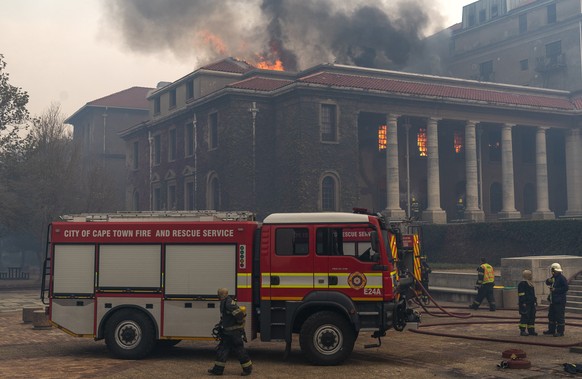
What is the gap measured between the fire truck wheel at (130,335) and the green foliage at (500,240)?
23526 millimetres

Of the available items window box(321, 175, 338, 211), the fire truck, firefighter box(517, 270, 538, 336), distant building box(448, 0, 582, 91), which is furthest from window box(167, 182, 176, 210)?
firefighter box(517, 270, 538, 336)

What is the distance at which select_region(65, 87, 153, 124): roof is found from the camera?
253 ft

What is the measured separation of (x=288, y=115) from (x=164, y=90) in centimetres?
1635

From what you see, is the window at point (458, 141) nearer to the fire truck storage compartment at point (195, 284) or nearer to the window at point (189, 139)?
the window at point (189, 139)

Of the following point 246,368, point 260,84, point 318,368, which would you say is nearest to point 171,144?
point 260,84

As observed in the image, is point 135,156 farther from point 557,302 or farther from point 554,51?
point 557,302

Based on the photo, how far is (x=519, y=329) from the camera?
55.0 ft

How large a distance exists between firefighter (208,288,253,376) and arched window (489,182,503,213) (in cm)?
4943

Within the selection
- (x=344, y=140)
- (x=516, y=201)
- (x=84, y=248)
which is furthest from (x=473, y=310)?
(x=516, y=201)

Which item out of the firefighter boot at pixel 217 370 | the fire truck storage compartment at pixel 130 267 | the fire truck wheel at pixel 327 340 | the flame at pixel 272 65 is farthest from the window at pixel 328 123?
the firefighter boot at pixel 217 370

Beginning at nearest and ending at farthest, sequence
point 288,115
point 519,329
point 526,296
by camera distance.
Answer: point 526,296 < point 519,329 < point 288,115

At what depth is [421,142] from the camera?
178 ft

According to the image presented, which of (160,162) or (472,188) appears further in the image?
(160,162)

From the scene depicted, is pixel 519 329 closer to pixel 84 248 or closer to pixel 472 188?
pixel 84 248
